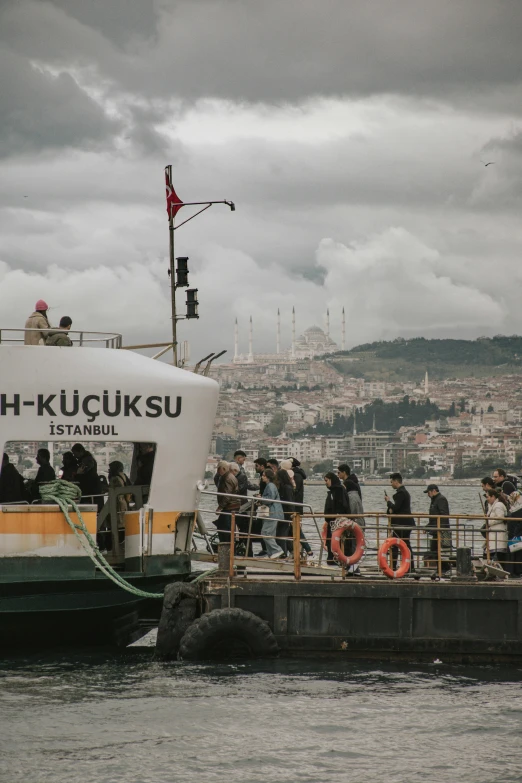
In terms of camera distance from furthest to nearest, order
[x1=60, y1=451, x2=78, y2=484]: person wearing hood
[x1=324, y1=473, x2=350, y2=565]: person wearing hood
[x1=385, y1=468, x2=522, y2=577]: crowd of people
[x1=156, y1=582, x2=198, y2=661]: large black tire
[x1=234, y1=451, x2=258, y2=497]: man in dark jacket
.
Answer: [x1=234, y1=451, x2=258, y2=497]: man in dark jacket < [x1=324, y1=473, x2=350, y2=565]: person wearing hood < [x1=60, y1=451, x2=78, y2=484]: person wearing hood < [x1=385, y1=468, x2=522, y2=577]: crowd of people < [x1=156, y1=582, x2=198, y2=661]: large black tire

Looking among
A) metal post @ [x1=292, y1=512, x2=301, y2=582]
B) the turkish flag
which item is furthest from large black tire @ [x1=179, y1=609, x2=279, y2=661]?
the turkish flag

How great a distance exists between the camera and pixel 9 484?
52.4ft

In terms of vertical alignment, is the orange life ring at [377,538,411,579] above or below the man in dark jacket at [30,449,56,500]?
below

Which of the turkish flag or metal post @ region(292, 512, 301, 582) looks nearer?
metal post @ region(292, 512, 301, 582)

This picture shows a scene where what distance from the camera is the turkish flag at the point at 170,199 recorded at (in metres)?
19.9

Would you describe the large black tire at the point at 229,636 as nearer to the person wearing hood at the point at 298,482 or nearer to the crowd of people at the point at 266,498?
the crowd of people at the point at 266,498

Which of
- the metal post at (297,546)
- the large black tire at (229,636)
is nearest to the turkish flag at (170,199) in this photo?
the metal post at (297,546)

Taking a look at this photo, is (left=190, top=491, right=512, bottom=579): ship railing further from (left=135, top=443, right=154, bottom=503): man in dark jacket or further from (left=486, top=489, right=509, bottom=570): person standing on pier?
(left=135, top=443, right=154, bottom=503): man in dark jacket

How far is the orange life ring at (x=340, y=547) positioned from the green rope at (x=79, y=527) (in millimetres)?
2507

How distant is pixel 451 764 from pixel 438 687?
7.83 ft

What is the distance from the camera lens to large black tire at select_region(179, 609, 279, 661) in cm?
1493

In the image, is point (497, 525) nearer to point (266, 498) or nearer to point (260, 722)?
point (266, 498)

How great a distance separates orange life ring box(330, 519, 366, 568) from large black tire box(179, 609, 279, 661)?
1.43 metres

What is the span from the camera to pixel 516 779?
454 inches
